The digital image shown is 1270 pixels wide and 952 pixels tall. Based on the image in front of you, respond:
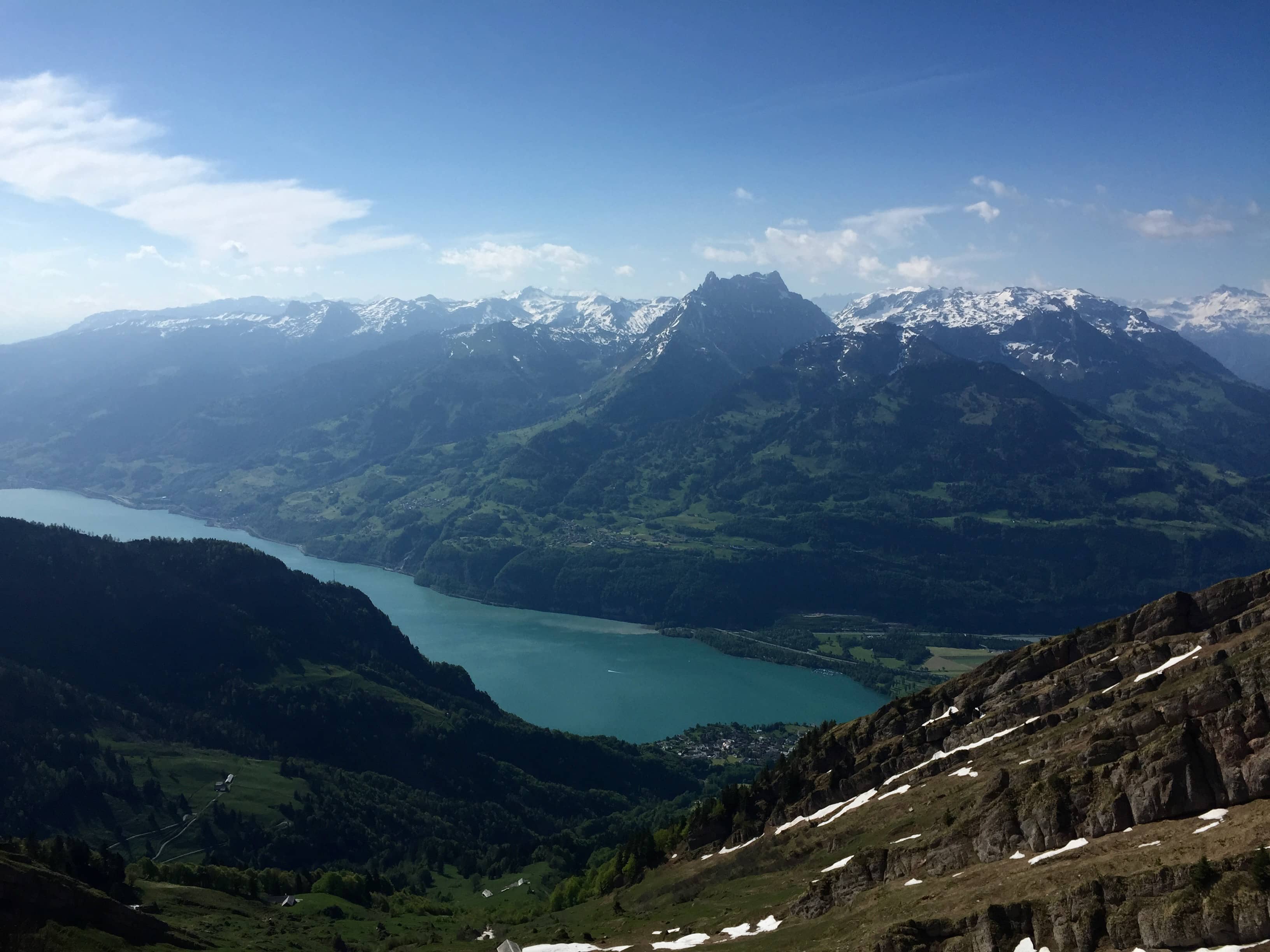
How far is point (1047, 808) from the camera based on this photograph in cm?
3897

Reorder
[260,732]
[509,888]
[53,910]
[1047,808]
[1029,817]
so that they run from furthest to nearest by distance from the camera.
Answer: [260,732] < [509,888] < [53,910] < [1029,817] < [1047,808]

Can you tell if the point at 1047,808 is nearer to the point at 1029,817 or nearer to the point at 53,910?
the point at 1029,817

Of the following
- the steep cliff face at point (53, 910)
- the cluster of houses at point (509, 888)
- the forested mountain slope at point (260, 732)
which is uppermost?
the steep cliff face at point (53, 910)

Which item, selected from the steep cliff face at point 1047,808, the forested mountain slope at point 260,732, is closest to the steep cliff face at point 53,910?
the steep cliff face at point 1047,808

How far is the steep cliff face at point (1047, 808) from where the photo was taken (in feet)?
97.3

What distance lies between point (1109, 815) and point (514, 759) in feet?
396

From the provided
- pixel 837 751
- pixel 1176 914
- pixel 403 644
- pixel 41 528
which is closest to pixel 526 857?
pixel 837 751

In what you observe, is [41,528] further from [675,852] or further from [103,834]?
[675,852]

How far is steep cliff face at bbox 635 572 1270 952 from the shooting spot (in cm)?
2966

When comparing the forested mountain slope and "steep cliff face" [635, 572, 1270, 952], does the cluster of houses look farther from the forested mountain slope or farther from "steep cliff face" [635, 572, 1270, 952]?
"steep cliff face" [635, 572, 1270, 952]

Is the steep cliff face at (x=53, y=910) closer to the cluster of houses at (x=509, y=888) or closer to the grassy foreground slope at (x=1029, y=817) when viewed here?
the grassy foreground slope at (x=1029, y=817)

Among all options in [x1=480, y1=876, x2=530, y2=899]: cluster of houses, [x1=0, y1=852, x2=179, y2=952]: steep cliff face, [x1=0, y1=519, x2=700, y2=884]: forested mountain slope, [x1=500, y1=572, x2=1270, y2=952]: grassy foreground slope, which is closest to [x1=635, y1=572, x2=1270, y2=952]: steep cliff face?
[x1=500, y1=572, x2=1270, y2=952]: grassy foreground slope

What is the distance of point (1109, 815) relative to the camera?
119 ft

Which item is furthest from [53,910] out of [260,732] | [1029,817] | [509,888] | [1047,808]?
[260,732]
